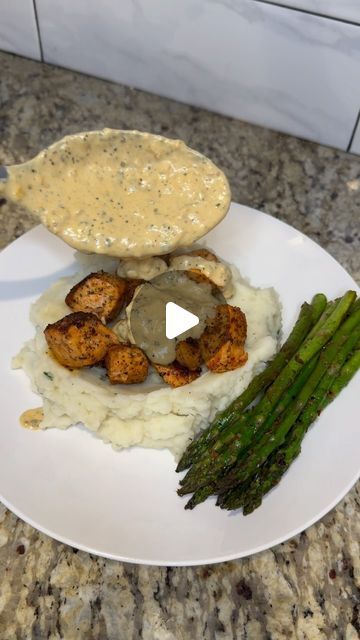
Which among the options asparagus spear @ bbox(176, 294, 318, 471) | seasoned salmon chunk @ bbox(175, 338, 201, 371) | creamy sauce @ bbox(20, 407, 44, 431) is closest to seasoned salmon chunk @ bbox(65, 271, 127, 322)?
seasoned salmon chunk @ bbox(175, 338, 201, 371)

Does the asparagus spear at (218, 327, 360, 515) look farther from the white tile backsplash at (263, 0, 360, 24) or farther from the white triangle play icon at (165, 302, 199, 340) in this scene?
the white tile backsplash at (263, 0, 360, 24)

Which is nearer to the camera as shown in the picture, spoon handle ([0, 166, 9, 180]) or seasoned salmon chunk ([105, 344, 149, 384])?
spoon handle ([0, 166, 9, 180])

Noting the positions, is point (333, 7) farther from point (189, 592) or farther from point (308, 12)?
point (189, 592)

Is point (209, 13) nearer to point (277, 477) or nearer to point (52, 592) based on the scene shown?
point (277, 477)

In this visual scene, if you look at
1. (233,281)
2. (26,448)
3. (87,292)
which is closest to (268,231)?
(233,281)

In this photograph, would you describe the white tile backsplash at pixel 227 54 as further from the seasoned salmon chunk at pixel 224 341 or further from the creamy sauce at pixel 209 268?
the seasoned salmon chunk at pixel 224 341
